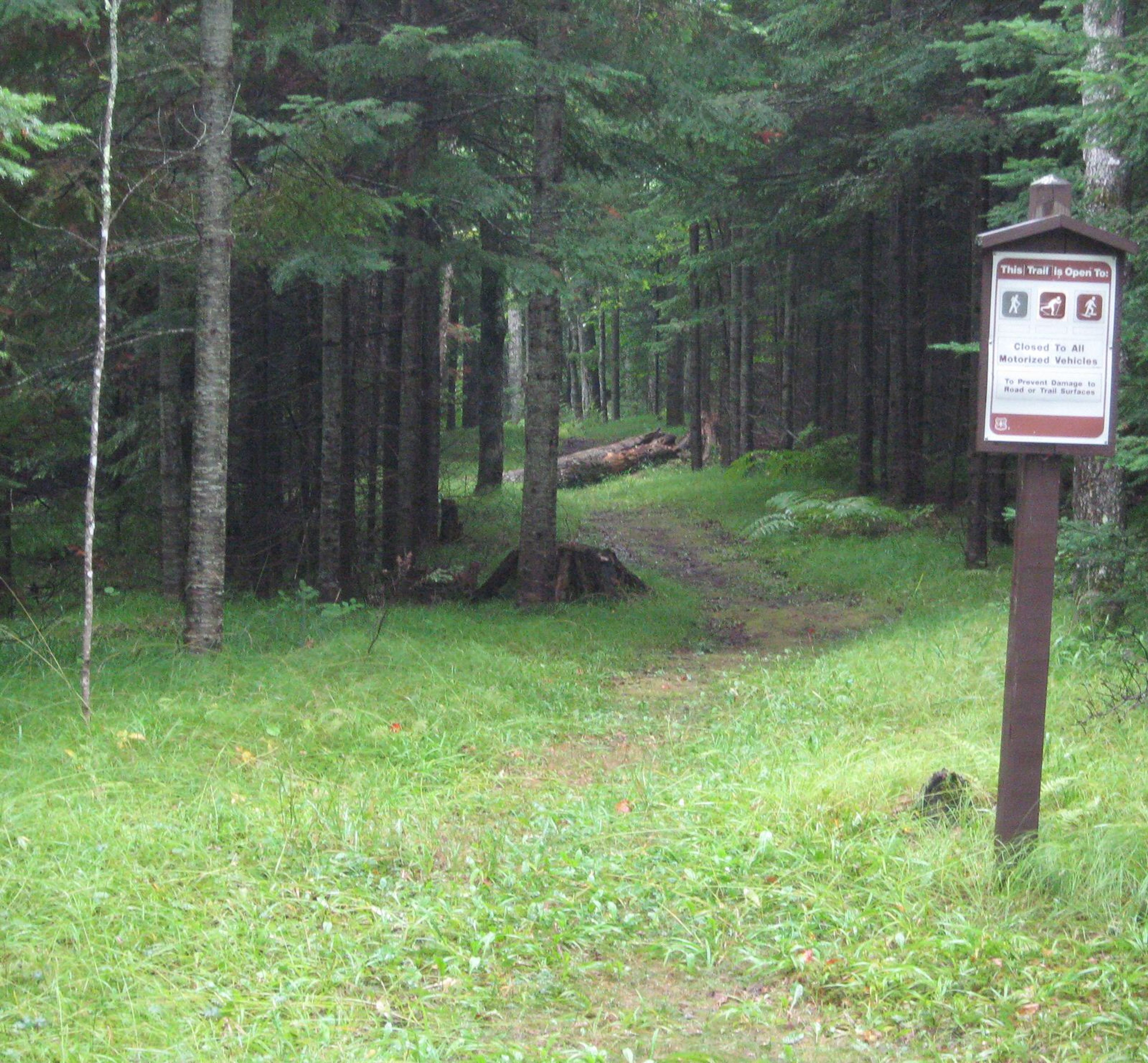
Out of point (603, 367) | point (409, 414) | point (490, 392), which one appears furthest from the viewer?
point (603, 367)

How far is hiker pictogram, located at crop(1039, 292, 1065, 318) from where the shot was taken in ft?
16.1

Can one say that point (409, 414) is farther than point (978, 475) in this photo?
Yes

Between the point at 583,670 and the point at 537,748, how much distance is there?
254cm

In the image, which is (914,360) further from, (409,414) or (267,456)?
(267,456)

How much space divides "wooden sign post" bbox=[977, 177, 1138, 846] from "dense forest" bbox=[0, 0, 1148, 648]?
107 inches

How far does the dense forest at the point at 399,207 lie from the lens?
8711 mm

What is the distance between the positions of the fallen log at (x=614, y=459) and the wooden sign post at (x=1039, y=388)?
2455cm

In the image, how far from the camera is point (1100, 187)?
937 centimetres

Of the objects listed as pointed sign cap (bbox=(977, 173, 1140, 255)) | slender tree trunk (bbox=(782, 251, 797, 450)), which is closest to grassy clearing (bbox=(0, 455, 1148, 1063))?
pointed sign cap (bbox=(977, 173, 1140, 255))

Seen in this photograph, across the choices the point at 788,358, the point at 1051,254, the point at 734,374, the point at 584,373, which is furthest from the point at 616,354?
the point at 1051,254

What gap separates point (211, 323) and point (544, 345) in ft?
15.2

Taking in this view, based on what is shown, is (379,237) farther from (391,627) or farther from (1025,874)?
(1025,874)

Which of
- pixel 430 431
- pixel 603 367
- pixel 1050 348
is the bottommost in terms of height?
pixel 430 431

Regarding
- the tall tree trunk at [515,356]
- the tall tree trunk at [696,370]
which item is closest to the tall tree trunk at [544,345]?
the tall tree trunk at [696,370]
